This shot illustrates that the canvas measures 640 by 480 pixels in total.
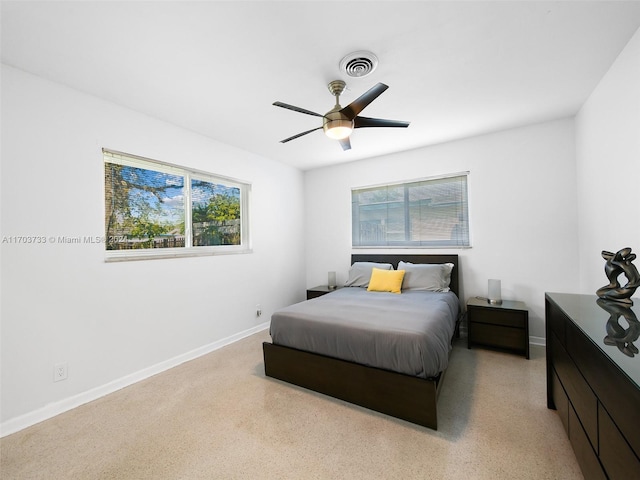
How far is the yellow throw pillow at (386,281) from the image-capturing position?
3.38 metres

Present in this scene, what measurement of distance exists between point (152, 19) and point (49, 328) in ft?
7.48

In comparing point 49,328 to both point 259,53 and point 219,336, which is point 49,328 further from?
point 259,53

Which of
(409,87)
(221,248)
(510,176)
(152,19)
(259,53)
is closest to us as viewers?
(152,19)

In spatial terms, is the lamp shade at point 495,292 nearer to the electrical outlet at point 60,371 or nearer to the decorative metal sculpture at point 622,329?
the decorative metal sculpture at point 622,329

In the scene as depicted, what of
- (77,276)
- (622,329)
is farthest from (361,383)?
(77,276)

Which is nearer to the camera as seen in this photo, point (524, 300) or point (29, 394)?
point (29, 394)

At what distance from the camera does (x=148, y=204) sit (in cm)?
283

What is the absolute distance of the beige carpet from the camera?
Result: 1523 millimetres

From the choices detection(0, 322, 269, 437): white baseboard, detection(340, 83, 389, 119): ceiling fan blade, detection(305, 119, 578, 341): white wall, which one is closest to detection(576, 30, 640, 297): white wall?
detection(305, 119, 578, 341): white wall

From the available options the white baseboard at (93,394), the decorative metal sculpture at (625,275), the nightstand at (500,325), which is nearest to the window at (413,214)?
the nightstand at (500,325)

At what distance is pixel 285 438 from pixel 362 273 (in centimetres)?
238

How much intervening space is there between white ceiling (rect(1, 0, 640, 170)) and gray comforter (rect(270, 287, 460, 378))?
1.92m

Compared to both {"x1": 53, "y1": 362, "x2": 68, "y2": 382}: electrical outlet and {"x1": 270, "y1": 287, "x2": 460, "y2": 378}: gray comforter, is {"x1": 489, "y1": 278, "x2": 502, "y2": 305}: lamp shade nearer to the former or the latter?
{"x1": 270, "y1": 287, "x2": 460, "y2": 378}: gray comforter

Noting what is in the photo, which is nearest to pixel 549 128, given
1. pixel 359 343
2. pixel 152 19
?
pixel 359 343
